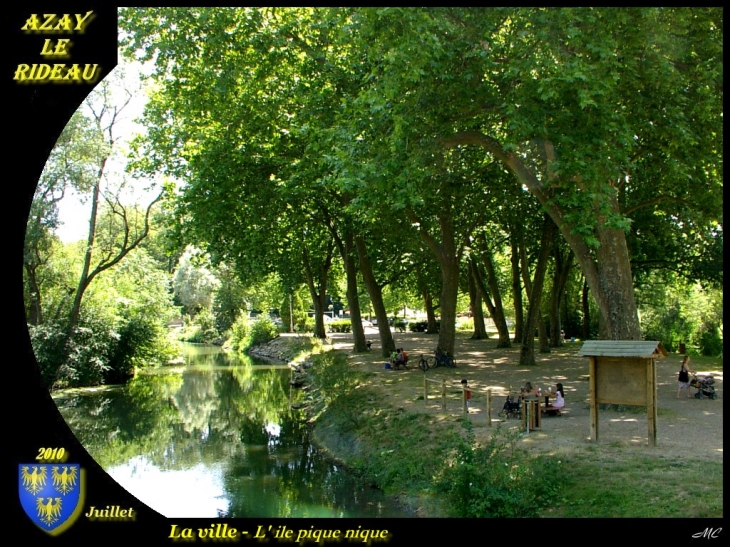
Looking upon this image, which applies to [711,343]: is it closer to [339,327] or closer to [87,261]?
[87,261]

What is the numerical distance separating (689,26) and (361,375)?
52.9 feet

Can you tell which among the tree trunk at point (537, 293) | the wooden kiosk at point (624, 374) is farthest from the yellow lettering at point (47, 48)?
the tree trunk at point (537, 293)

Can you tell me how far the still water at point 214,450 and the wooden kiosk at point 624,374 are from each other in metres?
4.67

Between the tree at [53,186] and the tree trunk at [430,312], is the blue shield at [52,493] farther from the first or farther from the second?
the tree trunk at [430,312]

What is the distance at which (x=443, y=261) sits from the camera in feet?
90.2

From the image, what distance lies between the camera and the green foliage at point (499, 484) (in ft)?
36.2

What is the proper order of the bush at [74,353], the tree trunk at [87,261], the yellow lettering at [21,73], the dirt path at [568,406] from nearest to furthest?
the yellow lettering at [21,73] < the dirt path at [568,406] < the bush at [74,353] < the tree trunk at [87,261]

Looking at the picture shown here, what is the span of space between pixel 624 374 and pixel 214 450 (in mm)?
12099

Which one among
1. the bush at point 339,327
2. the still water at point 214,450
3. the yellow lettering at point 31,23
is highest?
the yellow lettering at point 31,23

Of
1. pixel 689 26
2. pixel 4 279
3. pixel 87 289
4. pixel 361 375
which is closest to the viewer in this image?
pixel 4 279

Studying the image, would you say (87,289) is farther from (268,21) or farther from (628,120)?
(628,120)

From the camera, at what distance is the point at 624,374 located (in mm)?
13141

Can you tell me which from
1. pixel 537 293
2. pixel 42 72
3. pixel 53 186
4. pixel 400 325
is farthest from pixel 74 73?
pixel 400 325

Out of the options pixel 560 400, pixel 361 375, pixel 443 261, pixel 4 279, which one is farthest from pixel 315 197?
pixel 4 279
